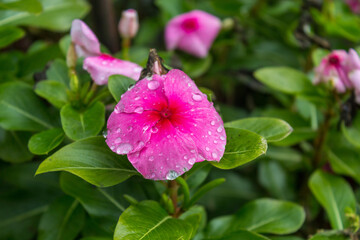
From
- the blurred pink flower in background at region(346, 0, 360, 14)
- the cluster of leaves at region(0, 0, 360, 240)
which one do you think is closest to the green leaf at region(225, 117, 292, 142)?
the cluster of leaves at region(0, 0, 360, 240)

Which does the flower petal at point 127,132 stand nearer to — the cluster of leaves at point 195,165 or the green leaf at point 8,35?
the cluster of leaves at point 195,165

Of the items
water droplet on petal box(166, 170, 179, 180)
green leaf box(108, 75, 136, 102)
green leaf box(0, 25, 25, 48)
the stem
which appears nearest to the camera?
water droplet on petal box(166, 170, 179, 180)

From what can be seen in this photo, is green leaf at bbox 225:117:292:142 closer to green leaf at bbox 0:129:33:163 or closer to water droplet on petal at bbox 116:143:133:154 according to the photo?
water droplet on petal at bbox 116:143:133:154

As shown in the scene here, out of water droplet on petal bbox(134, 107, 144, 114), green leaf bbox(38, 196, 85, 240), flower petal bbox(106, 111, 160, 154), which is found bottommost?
green leaf bbox(38, 196, 85, 240)

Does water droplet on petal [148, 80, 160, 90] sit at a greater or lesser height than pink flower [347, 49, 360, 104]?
greater

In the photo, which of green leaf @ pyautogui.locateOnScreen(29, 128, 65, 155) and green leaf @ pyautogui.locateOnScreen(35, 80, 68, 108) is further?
A: green leaf @ pyautogui.locateOnScreen(35, 80, 68, 108)

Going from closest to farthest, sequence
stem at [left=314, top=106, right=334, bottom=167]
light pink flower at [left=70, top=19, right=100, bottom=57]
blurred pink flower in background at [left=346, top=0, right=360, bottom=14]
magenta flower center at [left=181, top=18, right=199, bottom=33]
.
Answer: light pink flower at [left=70, top=19, right=100, bottom=57] → stem at [left=314, top=106, right=334, bottom=167] → magenta flower center at [left=181, top=18, right=199, bottom=33] → blurred pink flower in background at [left=346, top=0, right=360, bottom=14]

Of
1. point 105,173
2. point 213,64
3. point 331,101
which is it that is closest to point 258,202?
point 331,101
